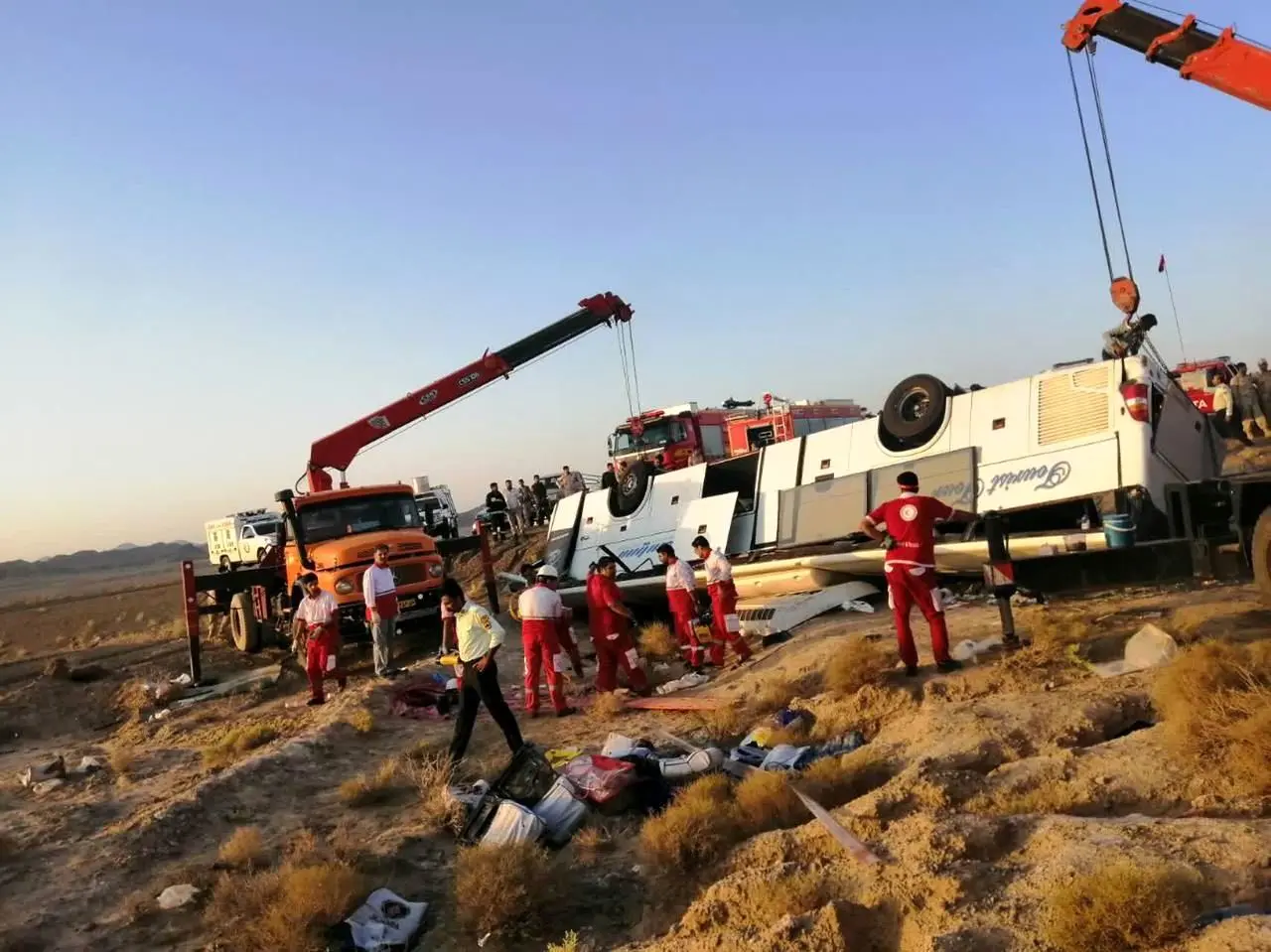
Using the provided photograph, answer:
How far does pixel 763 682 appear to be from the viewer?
8.50 meters

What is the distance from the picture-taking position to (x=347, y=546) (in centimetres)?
1341

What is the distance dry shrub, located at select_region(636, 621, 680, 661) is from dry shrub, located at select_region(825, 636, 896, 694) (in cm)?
397

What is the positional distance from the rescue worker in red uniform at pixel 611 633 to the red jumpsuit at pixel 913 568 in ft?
10.7

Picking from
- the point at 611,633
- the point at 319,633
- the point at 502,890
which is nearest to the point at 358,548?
the point at 319,633

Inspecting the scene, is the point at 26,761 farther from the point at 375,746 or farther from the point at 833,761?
the point at 833,761

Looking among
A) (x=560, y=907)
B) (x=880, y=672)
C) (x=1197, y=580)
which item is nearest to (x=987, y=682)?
(x=880, y=672)

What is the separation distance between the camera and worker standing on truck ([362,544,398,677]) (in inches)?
474

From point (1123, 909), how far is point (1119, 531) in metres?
5.58

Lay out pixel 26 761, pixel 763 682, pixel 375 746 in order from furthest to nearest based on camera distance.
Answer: pixel 26 761, pixel 375 746, pixel 763 682

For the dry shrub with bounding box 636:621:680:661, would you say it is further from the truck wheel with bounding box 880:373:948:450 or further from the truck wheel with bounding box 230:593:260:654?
the truck wheel with bounding box 230:593:260:654

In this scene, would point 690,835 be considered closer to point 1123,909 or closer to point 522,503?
point 1123,909

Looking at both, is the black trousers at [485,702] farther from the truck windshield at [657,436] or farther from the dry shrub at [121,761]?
the truck windshield at [657,436]

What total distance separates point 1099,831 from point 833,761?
196cm

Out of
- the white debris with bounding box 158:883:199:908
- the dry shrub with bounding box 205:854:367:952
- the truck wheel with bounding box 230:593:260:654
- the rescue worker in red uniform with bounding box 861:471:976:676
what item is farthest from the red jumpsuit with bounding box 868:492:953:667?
the truck wheel with bounding box 230:593:260:654
